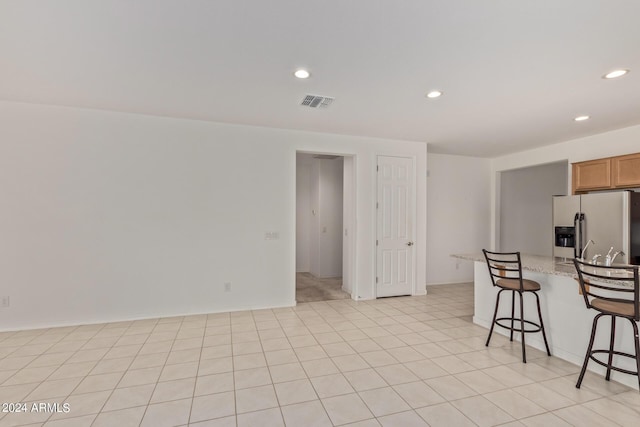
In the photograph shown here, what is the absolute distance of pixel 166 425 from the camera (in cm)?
198

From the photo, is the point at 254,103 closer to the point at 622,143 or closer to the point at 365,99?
the point at 365,99

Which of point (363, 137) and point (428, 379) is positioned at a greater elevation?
point (363, 137)

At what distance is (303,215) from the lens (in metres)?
7.50

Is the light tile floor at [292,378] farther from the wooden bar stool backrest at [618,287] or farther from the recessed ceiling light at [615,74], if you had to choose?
the recessed ceiling light at [615,74]

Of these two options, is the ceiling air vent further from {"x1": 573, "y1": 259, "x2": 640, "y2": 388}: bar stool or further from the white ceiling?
{"x1": 573, "y1": 259, "x2": 640, "y2": 388}: bar stool

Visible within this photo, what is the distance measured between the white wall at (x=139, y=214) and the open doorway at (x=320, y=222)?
1.64 metres

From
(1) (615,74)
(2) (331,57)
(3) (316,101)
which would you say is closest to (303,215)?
(3) (316,101)

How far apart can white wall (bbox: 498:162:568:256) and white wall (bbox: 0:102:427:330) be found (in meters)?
4.28

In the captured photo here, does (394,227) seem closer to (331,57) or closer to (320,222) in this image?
(320,222)

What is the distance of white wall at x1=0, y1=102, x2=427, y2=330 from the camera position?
358cm

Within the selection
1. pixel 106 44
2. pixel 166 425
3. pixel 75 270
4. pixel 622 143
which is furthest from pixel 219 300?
pixel 622 143

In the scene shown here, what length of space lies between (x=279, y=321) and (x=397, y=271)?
2.30 meters

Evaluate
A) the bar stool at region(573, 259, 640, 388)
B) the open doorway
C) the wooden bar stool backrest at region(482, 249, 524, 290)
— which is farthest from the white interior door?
the bar stool at region(573, 259, 640, 388)

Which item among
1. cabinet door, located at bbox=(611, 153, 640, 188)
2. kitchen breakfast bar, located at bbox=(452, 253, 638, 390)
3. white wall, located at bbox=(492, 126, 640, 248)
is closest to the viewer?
kitchen breakfast bar, located at bbox=(452, 253, 638, 390)
